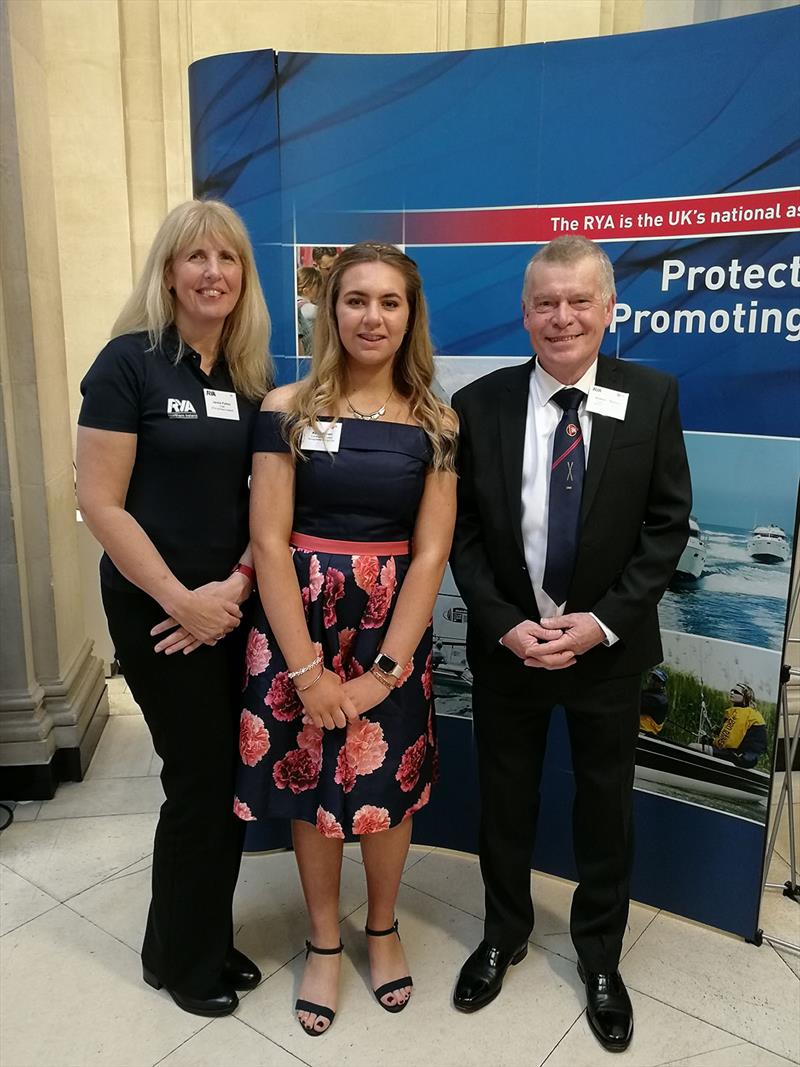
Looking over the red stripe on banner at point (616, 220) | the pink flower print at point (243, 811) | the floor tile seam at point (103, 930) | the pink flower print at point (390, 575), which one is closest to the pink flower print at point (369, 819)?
the pink flower print at point (243, 811)

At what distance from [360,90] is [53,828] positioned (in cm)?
268

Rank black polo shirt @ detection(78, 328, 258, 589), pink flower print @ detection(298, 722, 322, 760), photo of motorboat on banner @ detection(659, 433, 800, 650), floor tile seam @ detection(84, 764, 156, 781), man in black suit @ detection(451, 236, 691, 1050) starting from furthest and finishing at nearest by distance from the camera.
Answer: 1. floor tile seam @ detection(84, 764, 156, 781)
2. photo of motorboat on banner @ detection(659, 433, 800, 650)
3. pink flower print @ detection(298, 722, 322, 760)
4. man in black suit @ detection(451, 236, 691, 1050)
5. black polo shirt @ detection(78, 328, 258, 589)

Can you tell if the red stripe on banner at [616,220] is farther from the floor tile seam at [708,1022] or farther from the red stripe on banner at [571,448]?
the floor tile seam at [708,1022]

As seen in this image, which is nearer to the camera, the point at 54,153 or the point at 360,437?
the point at 360,437

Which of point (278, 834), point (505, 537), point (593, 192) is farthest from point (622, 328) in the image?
point (278, 834)

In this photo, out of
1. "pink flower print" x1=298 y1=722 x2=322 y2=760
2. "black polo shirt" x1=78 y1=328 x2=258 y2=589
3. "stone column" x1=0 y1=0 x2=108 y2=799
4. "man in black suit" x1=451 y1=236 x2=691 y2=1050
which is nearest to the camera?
"black polo shirt" x1=78 y1=328 x2=258 y2=589

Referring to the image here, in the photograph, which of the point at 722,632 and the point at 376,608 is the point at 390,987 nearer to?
the point at 376,608

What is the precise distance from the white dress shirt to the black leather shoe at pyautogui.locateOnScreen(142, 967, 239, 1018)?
50.0 inches

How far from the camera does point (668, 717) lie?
2.44m

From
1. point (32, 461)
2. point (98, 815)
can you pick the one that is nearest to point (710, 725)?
point (98, 815)

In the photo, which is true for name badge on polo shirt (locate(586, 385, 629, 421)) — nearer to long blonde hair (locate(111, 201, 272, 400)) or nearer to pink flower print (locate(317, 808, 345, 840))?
long blonde hair (locate(111, 201, 272, 400))

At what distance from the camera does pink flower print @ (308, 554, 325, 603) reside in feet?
6.18

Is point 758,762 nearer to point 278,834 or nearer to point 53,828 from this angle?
point 278,834

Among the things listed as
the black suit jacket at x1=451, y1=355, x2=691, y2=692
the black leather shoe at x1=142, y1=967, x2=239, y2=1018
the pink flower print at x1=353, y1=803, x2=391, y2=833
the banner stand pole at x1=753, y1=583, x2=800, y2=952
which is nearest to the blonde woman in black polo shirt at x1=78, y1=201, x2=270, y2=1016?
the black leather shoe at x1=142, y1=967, x2=239, y2=1018
